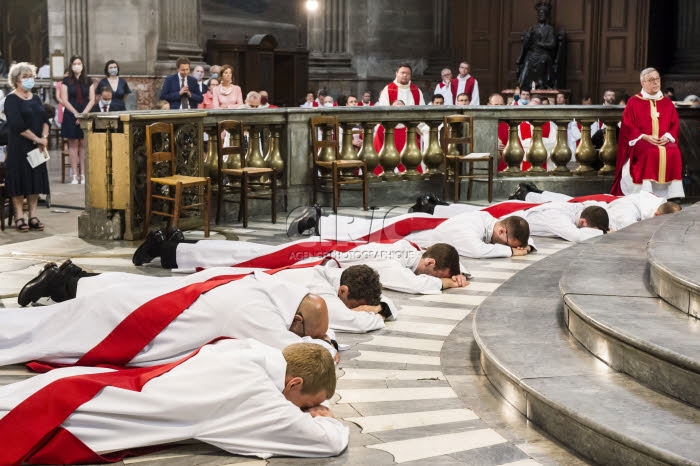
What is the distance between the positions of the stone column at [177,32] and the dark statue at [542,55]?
6.86 m

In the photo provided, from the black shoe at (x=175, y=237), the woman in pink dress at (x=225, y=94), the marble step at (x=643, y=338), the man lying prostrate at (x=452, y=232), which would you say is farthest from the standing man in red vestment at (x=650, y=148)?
the marble step at (x=643, y=338)

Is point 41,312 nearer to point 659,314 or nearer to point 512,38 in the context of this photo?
point 659,314

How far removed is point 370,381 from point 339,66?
59.8 feet

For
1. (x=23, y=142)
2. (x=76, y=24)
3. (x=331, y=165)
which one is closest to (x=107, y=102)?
(x=23, y=142)

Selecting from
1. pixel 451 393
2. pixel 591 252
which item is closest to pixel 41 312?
pixel 451 393

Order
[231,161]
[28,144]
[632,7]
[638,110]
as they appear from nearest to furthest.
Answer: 1. [28,144]
2. [231,161]
3. [638,110]
4. [632,7]

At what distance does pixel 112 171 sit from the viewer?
940cm

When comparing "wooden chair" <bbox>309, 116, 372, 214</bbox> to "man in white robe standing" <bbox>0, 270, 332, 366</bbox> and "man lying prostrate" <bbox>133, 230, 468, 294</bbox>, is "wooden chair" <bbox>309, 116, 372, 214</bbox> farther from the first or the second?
"man in white robe standing" <bbox>0, 270, 332, 366</bbox>

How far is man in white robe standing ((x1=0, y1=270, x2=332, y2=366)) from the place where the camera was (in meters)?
4.91

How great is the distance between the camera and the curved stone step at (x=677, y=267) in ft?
16.8

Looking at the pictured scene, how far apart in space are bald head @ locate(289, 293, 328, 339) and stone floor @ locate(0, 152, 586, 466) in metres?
0.30

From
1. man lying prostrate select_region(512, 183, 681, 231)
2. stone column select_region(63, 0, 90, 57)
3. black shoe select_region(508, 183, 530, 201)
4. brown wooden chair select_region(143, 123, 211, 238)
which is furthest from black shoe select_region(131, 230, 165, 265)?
stone column select_region(63, 0, 90, 57)

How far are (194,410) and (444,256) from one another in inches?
134

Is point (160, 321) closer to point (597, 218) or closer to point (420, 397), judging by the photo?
point (420, 397)
